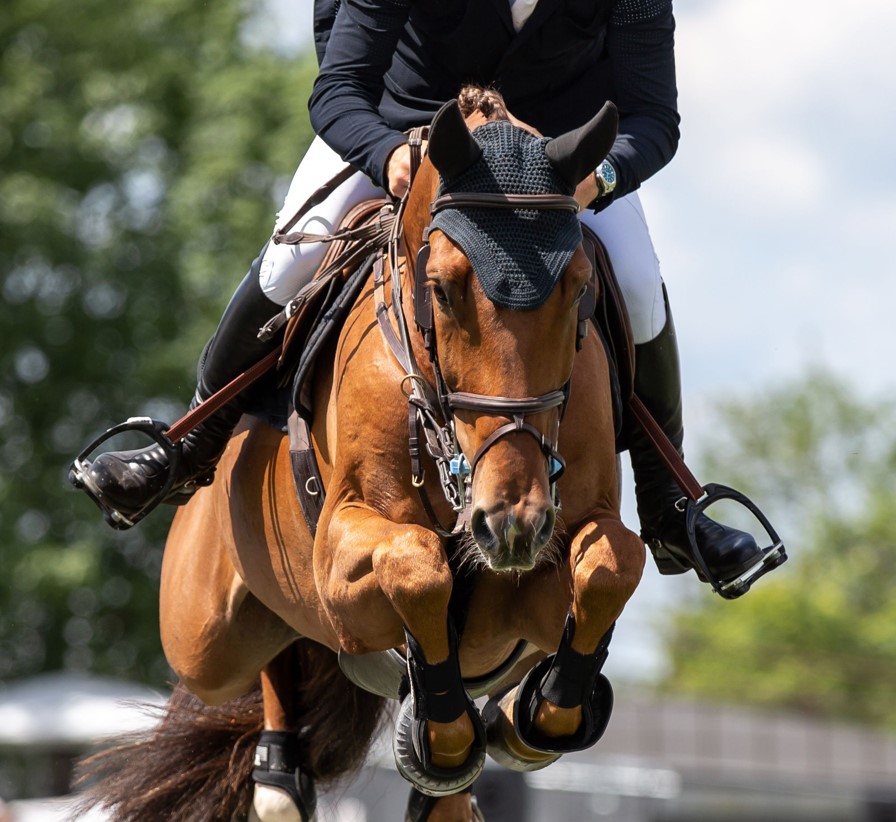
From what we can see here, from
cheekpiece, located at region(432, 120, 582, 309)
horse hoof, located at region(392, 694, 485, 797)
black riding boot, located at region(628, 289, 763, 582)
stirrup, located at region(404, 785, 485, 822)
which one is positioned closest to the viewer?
cheekpiece, located at region(432, 120, 582, 309)

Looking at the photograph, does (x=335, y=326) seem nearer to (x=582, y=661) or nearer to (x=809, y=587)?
(x=582, y=661)

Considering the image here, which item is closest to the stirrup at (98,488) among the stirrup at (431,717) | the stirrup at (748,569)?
the stirrup at (431,717)

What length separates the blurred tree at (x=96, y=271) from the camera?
73.2 ft

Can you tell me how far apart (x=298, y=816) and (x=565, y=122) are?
3428mm

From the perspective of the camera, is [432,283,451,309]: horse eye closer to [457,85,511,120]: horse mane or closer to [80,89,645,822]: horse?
[80,89,645,822]: horse

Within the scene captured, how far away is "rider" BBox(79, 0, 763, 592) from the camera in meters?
5.54

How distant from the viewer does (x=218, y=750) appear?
7.74m

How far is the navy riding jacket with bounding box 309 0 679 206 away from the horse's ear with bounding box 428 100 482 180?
2.20 ft

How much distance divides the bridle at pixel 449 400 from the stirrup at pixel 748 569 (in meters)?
1.04

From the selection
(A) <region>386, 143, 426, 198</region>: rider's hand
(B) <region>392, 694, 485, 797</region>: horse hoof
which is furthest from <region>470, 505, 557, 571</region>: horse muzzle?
(A) <region>386, 143, 426, 198</region>: rider's hand

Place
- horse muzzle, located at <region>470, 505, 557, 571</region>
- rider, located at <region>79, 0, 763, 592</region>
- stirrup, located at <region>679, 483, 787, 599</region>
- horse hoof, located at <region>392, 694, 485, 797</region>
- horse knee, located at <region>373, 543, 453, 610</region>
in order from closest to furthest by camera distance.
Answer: horse muzzle, located at <region>470, 505, 557, 571</region> < horse knee, located at <region>373, 543, 453, 610</region> < horse hoof, located at <region>392, 694, 485, 797</region> < rider, located at <region>79, 0, 763, 592</region> < stirrup, located at <region>679, 483, 787, 599</region>

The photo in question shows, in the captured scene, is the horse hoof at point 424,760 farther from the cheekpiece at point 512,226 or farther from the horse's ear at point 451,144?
the horse's ear at point 451,144

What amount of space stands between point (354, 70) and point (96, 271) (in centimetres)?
1831

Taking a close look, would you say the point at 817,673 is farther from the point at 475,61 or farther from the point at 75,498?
the point at 475,61
